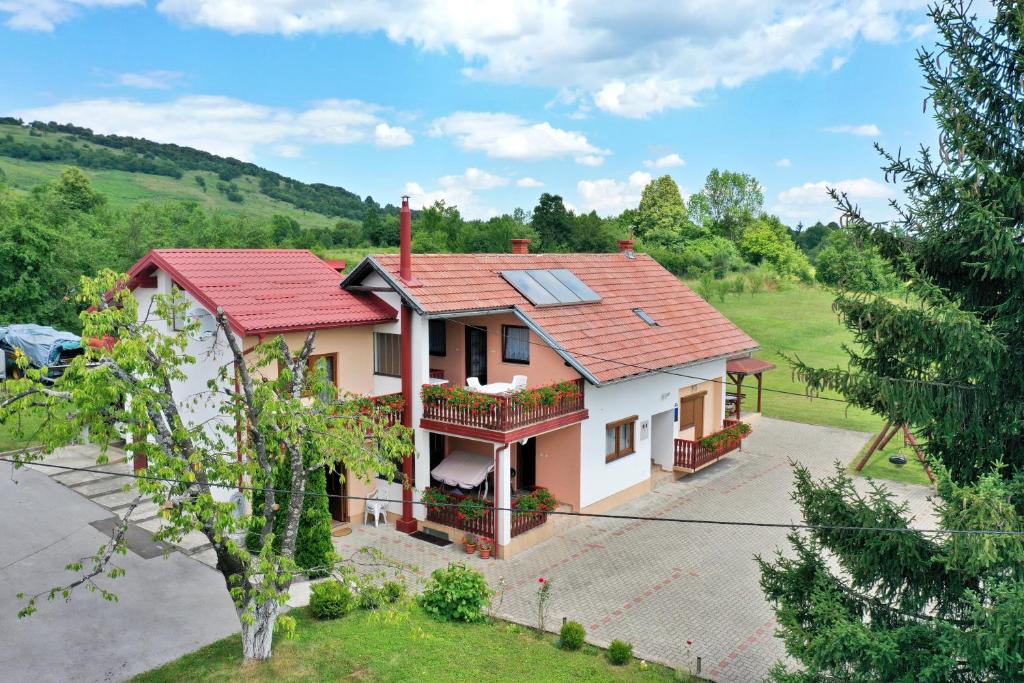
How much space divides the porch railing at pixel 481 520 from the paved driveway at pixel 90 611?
5.14 metres

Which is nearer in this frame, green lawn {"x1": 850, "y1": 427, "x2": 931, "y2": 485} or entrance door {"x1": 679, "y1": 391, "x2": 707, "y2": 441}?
green lawn {"x1": 850, "y1": 427, "x2": 931, "y2": 485}

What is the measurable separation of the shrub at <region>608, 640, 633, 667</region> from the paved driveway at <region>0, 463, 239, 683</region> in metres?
7.08

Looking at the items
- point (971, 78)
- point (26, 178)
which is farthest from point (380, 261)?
point (26, 178)

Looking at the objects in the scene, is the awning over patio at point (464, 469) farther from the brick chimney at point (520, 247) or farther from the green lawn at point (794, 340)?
the green lawn at point (794, 340)

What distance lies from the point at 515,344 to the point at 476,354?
1.31 meters

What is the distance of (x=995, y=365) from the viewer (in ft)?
29.7

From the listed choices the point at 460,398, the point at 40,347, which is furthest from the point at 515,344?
the point at 40,347

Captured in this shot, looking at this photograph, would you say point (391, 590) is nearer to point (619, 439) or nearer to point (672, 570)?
point (672, 570)

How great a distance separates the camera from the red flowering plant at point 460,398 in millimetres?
17406

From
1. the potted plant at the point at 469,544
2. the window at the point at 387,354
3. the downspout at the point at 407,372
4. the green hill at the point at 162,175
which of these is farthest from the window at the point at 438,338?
the green hill at the point at 162,175

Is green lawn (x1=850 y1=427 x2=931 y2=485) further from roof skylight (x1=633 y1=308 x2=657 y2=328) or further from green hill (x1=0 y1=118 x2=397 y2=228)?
green hill (x1=0 y1=118 x2=397 y2=228)

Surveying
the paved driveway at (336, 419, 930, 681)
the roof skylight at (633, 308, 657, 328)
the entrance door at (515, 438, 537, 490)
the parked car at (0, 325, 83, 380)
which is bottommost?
the paved driveway at (336, 419, 930, 681)

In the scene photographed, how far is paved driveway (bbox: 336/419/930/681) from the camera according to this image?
44.7 ft

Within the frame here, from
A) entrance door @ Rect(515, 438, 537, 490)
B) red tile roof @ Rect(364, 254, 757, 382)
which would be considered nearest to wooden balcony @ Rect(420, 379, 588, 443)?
red tile roof @ Rect(364, 254, 757, 382)
